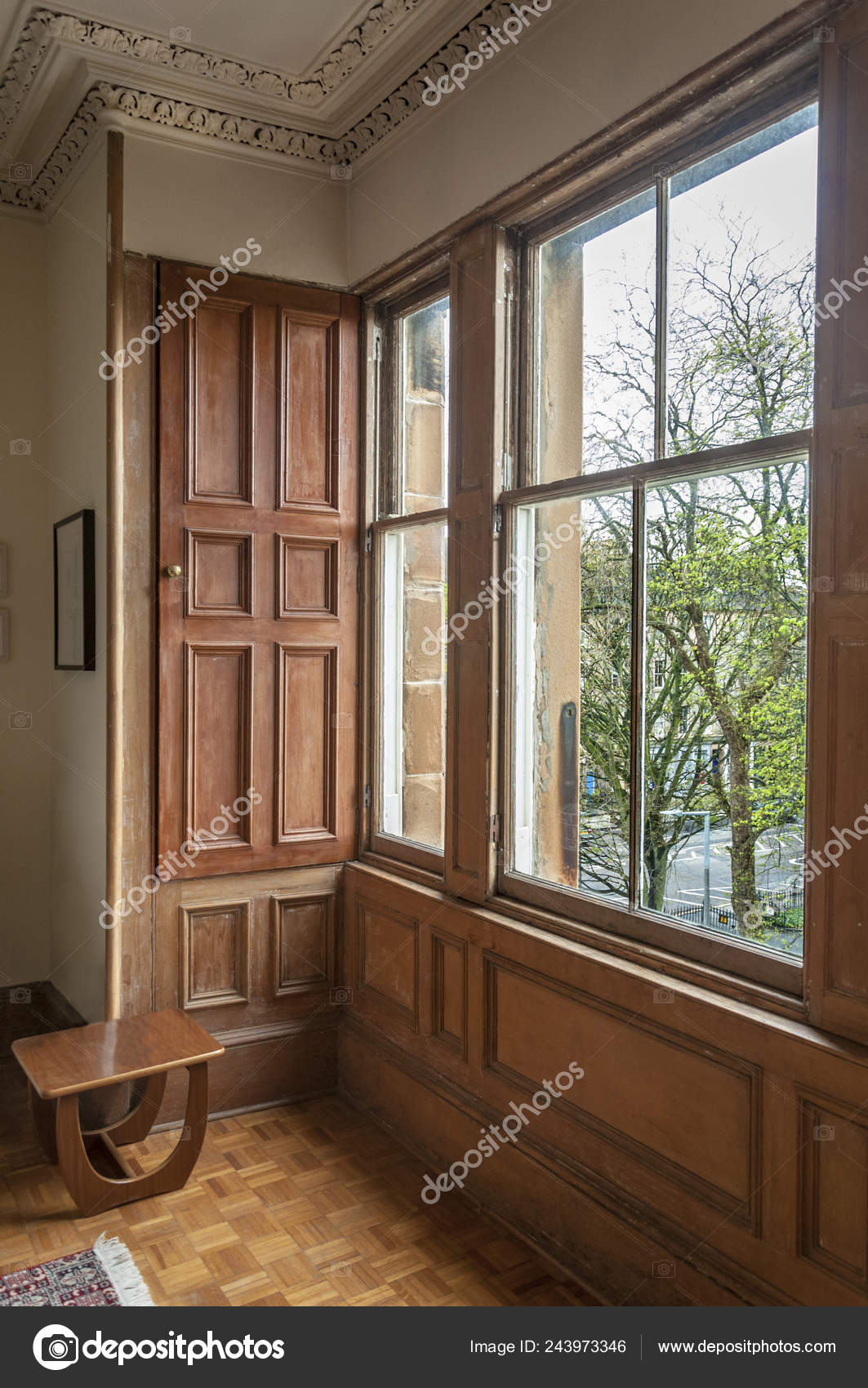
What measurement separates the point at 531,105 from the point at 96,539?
1917 millimetres

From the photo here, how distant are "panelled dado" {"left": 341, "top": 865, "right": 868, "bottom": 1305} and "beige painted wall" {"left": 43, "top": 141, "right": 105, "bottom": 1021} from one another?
1.05m

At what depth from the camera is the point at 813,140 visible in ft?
6.84

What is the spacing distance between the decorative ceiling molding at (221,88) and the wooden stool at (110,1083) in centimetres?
288

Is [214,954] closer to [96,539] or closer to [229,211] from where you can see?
[96,539]

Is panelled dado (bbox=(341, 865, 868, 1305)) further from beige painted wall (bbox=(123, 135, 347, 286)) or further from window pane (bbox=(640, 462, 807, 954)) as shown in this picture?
beige painted wall (bbox=(123, 135, 347, 286))

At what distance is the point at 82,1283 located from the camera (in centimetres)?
252

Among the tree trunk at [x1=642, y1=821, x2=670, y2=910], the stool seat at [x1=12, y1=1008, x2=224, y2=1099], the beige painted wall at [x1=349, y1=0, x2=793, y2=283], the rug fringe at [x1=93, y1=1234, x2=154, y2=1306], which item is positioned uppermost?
the beige painted wall at [x1=349, y1=0, x2=793, y2=283]

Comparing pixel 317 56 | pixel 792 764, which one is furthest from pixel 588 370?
pixel 317 56

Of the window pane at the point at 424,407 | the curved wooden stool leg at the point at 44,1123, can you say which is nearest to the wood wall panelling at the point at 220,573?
the window pane at the point at 424,407

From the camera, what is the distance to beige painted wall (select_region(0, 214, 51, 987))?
13.3 ft

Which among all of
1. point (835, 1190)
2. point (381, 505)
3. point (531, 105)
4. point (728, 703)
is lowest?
point (835, 1190)

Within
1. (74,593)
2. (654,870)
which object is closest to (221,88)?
(74,593)

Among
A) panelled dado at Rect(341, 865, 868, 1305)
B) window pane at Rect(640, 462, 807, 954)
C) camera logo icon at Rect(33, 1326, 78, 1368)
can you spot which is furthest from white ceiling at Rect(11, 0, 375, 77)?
camera logo icon at Rect(33, 1326, 78, 1368)

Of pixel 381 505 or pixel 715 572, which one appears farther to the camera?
pixel 381 505
